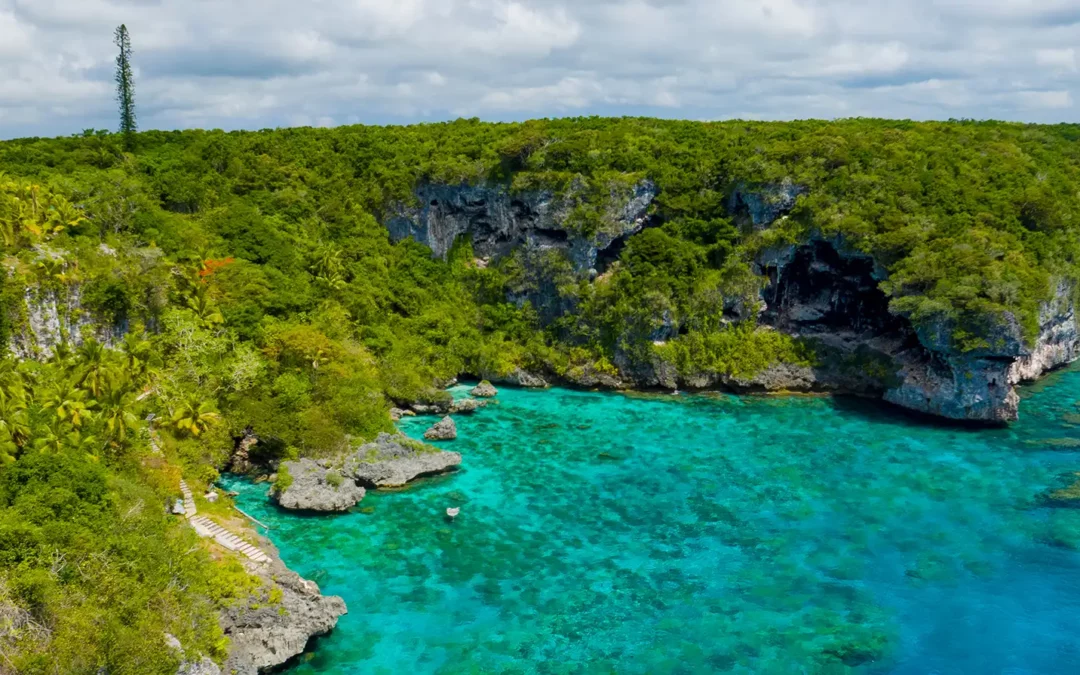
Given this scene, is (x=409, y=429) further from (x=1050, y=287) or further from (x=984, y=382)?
(x=1050, y=287)

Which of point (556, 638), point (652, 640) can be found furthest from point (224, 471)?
point (652, 640)

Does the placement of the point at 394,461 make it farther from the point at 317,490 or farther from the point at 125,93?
the point at 125,93

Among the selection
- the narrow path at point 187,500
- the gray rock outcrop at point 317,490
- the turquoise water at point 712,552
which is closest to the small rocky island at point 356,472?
the gray rock outcrop at point 317,490

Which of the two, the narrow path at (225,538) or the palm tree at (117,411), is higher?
the palm tree at (117,411)

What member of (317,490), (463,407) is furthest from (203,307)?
(463,407)

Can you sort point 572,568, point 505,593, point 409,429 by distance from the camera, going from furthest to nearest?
point 409,429
point 572,568
point 505,593

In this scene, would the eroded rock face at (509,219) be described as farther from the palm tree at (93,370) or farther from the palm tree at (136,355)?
the palm tree at (93,370)
